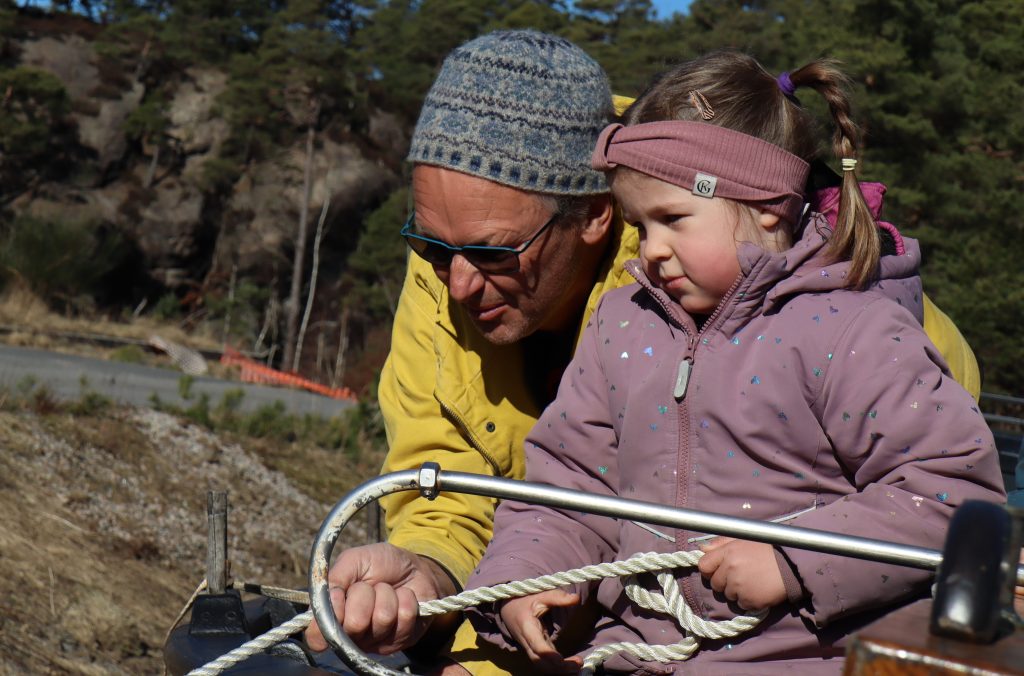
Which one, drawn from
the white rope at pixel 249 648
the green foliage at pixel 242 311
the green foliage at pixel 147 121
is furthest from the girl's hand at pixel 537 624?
the green foliage at pixel 147 121

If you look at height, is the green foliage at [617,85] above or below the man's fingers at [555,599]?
above

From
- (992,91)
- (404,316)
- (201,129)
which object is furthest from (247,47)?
(404,316)

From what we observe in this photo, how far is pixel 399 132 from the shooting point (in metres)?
39.9

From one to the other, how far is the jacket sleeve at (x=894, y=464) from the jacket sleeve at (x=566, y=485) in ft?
1.38

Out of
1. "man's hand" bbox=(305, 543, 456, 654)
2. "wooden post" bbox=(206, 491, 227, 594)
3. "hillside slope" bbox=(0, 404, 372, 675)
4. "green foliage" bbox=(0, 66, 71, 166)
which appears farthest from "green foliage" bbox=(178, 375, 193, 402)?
"green foliage" bbox=(0, 66, 71, 166)

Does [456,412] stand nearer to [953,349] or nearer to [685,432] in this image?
[685,432]

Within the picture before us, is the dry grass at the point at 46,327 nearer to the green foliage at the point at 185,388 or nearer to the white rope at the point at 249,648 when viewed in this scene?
the green foliage at the point at 185,388

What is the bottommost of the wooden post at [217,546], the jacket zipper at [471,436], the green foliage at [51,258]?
the green foliage at [51,258]

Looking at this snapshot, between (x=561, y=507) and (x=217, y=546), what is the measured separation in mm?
1302

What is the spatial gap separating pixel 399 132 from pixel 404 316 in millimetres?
37740

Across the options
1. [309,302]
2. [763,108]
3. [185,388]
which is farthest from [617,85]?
[763,108]

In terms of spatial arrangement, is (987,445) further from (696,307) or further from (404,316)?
(404,316)

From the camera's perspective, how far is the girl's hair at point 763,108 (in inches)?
80.4

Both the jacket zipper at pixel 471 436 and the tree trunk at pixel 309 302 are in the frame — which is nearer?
the jacket zipper at pixel 471 436
